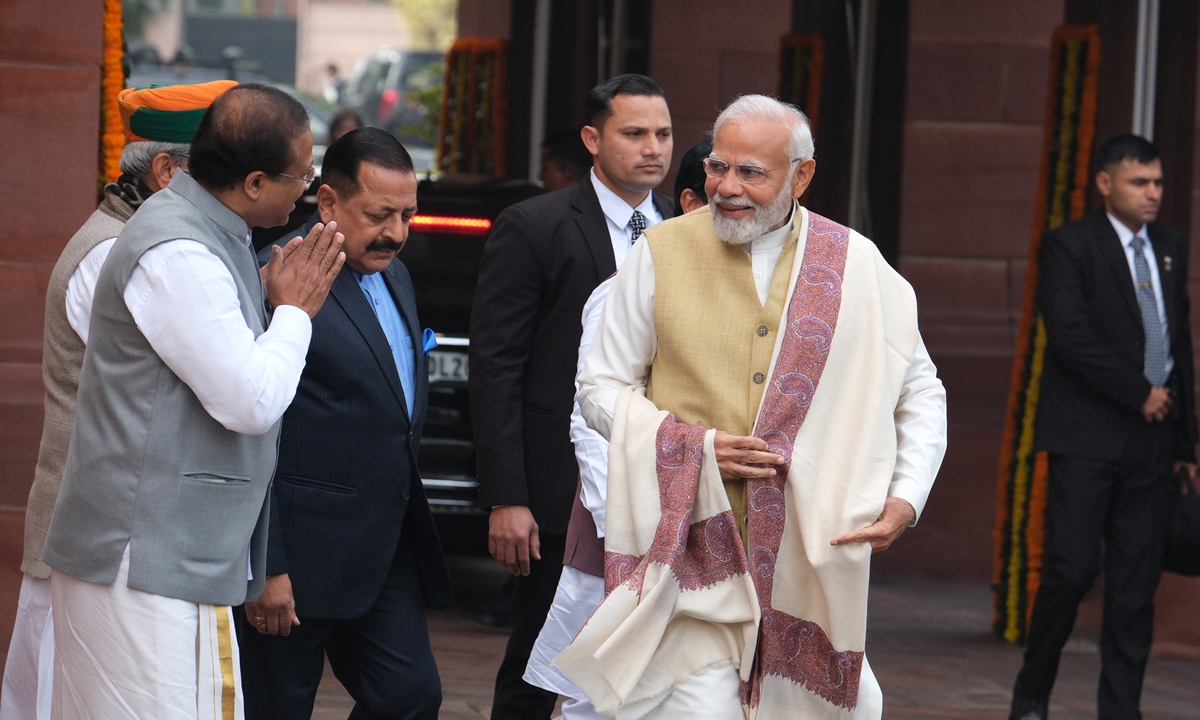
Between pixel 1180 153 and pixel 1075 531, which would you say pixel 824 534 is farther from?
pixel 1180 153

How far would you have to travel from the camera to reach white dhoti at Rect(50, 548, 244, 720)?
327cm

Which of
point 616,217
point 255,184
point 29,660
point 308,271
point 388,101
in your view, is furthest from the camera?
point 388,101

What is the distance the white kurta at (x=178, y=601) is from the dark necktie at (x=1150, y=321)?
431 centimetres

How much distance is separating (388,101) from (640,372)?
27092 millimetres

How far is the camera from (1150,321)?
668 centimetres

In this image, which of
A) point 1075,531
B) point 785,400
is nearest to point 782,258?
point 785,400

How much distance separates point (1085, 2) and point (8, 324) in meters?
5.15

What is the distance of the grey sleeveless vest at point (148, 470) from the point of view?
128 inches

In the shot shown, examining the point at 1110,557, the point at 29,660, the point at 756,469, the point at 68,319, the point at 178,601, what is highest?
the point at 68,319

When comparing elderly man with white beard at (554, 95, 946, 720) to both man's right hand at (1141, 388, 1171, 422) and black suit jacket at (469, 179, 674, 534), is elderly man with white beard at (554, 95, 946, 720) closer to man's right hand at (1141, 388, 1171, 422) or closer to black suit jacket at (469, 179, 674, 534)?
black suit jacket at (469, 179, 674, 534)

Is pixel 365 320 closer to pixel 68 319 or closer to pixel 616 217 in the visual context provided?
pixel 68 319

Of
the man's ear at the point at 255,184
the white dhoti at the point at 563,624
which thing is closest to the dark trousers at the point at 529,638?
the white dhoti at the point at 563,624

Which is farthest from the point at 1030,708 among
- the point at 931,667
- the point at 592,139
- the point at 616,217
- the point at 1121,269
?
the point at 592,139

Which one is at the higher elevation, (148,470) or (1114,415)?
(148,470)
